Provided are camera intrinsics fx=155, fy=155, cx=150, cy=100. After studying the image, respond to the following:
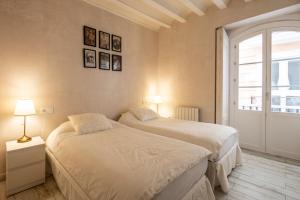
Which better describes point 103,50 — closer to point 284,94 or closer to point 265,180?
point 265,180

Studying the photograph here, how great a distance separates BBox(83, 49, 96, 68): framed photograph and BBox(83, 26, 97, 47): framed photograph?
131 millimetres

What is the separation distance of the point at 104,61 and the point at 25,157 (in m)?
2.00

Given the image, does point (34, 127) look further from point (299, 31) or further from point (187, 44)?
point (299, 31)

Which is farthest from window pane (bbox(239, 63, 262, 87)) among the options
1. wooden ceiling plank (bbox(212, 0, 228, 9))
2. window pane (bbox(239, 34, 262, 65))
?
wooden ceiling plank (bbox(212, 0, 228, 9))

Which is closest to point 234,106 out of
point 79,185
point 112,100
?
point 112,100

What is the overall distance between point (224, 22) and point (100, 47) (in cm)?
256

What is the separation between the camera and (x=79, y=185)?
141 centimetres

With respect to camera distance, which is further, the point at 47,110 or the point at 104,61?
the point at 104,61

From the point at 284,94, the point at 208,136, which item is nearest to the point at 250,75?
the point at 284,94

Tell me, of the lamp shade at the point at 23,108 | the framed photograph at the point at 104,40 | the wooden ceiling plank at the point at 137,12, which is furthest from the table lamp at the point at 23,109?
the wooden ceiling plank at the point at 137,12

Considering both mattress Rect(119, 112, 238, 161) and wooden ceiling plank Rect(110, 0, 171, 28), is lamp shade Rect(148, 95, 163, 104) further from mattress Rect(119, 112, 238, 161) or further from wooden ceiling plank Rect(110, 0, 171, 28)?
wooden ceiling plank Rect(110, 0, 171, 28)

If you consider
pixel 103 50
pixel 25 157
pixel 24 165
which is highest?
pixel 103 50

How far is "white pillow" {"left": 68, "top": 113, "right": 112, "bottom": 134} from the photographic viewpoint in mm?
2320

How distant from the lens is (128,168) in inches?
50.1
